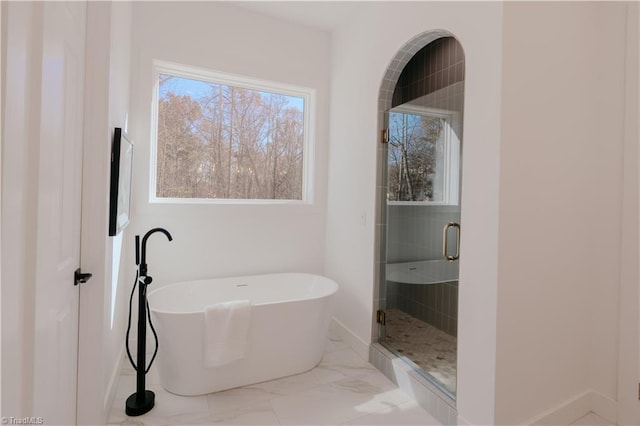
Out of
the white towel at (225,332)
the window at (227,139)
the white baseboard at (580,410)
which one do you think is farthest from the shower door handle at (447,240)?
the window at (227,139)

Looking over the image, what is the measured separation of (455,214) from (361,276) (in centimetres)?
98

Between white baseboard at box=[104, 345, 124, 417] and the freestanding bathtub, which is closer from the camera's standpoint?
white baseboard at box=[104, 345, 124, 417]

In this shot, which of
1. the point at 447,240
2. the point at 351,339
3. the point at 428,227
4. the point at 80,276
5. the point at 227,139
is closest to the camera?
the point at 80,276

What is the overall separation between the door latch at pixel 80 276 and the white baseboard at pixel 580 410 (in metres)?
2.34

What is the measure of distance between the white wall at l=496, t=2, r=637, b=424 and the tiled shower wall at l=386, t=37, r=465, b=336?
0.43 m

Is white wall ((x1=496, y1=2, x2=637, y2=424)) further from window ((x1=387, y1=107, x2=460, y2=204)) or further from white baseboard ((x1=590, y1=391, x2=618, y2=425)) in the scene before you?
window ((x1=387, y1=107, x2=460, y2=204))

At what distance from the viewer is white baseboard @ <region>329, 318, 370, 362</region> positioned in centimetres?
264

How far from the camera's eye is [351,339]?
2836 millimetres

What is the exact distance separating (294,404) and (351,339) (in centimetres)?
92

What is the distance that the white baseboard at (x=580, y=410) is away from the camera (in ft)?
5.90

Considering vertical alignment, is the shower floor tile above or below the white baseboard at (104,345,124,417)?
above

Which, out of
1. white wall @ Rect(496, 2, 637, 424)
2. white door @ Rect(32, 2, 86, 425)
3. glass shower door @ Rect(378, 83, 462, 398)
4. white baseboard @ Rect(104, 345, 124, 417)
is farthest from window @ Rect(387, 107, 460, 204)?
white baseboard @ Rect(104, 345, 124, 417)

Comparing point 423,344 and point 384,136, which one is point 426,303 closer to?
point 423,344

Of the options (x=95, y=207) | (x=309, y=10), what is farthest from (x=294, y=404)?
(x=309, y=10)
